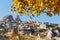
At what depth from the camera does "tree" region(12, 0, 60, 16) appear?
916 cm

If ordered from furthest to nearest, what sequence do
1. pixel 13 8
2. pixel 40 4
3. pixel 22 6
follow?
pixel 13 8, pixel 22 6, pixel 40 4

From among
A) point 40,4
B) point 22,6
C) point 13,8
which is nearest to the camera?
point 40,4

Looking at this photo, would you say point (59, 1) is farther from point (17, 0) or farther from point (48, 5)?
point (17, 0)

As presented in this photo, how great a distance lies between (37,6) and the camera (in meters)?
9.35

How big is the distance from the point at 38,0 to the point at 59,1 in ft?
2.32

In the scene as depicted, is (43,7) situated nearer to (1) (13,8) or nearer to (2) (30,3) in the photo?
(2) (30,3)

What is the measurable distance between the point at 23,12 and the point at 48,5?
1.50 m

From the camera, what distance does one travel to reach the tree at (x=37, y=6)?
30.1 feet

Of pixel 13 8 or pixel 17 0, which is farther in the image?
pixel 13 8

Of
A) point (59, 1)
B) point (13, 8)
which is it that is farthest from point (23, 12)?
point (59, 1)

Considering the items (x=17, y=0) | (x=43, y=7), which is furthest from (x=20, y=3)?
(x=43, y=7)

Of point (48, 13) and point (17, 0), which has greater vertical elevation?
point (17, 0)

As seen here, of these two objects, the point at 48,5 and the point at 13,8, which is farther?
the point at 13,8

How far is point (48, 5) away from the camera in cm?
931
